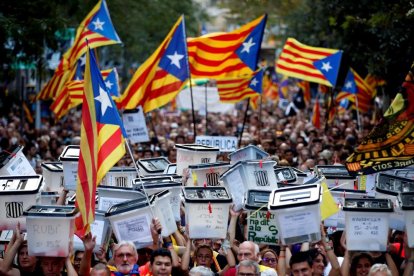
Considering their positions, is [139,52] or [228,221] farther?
[139,52]

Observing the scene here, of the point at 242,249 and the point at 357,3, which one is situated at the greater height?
the point at 357,3

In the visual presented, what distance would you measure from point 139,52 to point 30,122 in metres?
11.8

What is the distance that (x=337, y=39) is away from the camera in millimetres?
34656

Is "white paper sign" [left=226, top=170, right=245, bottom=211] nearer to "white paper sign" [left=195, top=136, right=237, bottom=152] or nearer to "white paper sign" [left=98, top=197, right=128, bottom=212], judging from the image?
"white paper sign" [left=98, top=197, right=128, bottom=212]

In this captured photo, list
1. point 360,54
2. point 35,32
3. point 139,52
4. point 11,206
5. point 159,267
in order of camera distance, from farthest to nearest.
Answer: point 139,52 < point 360,54 < point 35,32 < point 11,206 < point 159,267

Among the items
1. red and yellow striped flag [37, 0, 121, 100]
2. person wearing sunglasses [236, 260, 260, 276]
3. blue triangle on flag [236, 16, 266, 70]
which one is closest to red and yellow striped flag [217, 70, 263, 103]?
blue triangle on flag [236, 16, 266, 70]

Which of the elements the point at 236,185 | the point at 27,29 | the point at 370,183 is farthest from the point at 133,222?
the point at 27,29

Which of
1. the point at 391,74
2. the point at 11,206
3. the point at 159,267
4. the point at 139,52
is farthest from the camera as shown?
the point at 139,52

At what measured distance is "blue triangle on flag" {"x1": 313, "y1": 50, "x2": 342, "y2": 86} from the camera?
2315 cm

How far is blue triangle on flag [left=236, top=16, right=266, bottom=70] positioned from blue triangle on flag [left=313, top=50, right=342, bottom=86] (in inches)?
110

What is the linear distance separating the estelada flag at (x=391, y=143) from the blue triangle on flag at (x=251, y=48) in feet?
28.7

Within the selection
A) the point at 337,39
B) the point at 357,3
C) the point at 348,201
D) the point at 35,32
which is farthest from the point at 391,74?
the point at 348,201

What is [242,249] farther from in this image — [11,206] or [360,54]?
[360,54]

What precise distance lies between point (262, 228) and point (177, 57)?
27.0 feet
